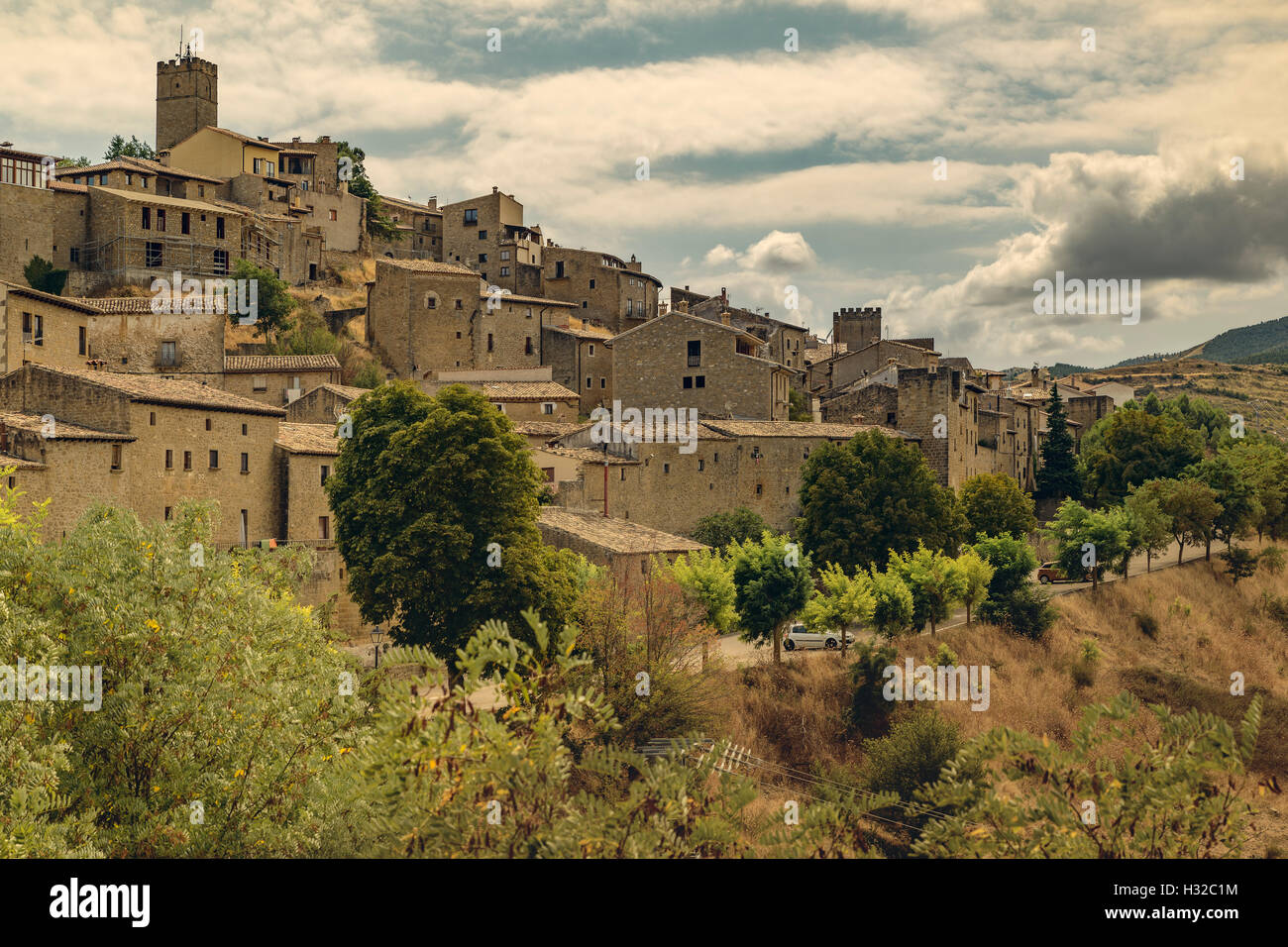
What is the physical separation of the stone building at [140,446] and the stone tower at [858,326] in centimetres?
7029

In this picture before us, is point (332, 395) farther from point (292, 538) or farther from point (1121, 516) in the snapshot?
point (1121, 516)

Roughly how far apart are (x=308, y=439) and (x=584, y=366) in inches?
1296

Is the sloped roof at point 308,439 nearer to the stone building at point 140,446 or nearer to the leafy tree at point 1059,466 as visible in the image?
the stone building at point 140,446

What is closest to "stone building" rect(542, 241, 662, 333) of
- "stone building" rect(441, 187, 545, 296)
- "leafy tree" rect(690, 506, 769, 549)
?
"stone building" rect(441, 187, 545, 296)

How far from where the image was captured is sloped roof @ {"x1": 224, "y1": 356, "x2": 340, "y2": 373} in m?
58.2

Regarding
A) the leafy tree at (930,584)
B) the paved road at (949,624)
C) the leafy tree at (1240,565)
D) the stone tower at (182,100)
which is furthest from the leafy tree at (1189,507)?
the stone tower at (182,100)

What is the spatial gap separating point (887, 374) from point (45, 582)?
58429 millimetres

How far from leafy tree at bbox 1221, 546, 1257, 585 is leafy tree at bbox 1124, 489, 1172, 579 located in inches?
135

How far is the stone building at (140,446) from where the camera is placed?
33.5 m

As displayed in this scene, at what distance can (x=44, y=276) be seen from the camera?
6244 cm

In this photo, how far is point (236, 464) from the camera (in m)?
39.9

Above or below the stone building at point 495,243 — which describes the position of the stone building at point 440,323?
below

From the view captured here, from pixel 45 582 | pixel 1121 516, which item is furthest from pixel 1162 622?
pixel 45 582

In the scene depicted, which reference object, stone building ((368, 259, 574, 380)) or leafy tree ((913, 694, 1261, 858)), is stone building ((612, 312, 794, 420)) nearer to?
stone building ((368, 259, 574, 380))
